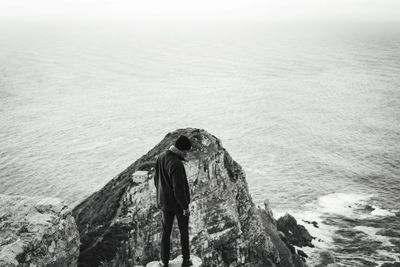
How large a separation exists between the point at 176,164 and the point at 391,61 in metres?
204

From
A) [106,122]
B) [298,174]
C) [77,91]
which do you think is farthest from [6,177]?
[77,91]

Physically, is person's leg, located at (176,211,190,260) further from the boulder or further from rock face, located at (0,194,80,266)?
the boulder

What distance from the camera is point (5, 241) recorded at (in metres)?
10.6

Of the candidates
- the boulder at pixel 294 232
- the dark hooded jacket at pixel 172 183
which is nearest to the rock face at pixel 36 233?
the dark hooded jacket at pixel 172 183

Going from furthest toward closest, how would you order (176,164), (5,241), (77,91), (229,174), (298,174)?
(77,91), (298,174), (229,174), (5,241), (176,164)

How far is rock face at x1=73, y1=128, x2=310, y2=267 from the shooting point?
1690cm

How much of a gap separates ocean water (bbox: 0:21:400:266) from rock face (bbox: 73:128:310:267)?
2551 cm

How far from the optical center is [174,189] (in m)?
9.89

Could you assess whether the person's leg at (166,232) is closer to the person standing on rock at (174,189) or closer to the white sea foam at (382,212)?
the person standing on rock at (174,189)

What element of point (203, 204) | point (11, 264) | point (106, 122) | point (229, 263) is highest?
point (11, 264)

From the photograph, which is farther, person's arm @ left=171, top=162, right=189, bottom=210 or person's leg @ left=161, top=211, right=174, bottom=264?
person's leg @ left=161, top=211, right=174, bottom=264

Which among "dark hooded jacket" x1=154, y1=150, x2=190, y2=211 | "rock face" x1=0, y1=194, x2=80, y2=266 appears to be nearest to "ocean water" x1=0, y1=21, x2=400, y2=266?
"rock face" x1=0, y1=194, x2=80, y2=266

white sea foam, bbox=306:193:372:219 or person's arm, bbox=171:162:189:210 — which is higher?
person's arm, bbox=171:162:189:210

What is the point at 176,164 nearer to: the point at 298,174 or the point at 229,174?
the point at 229,174
